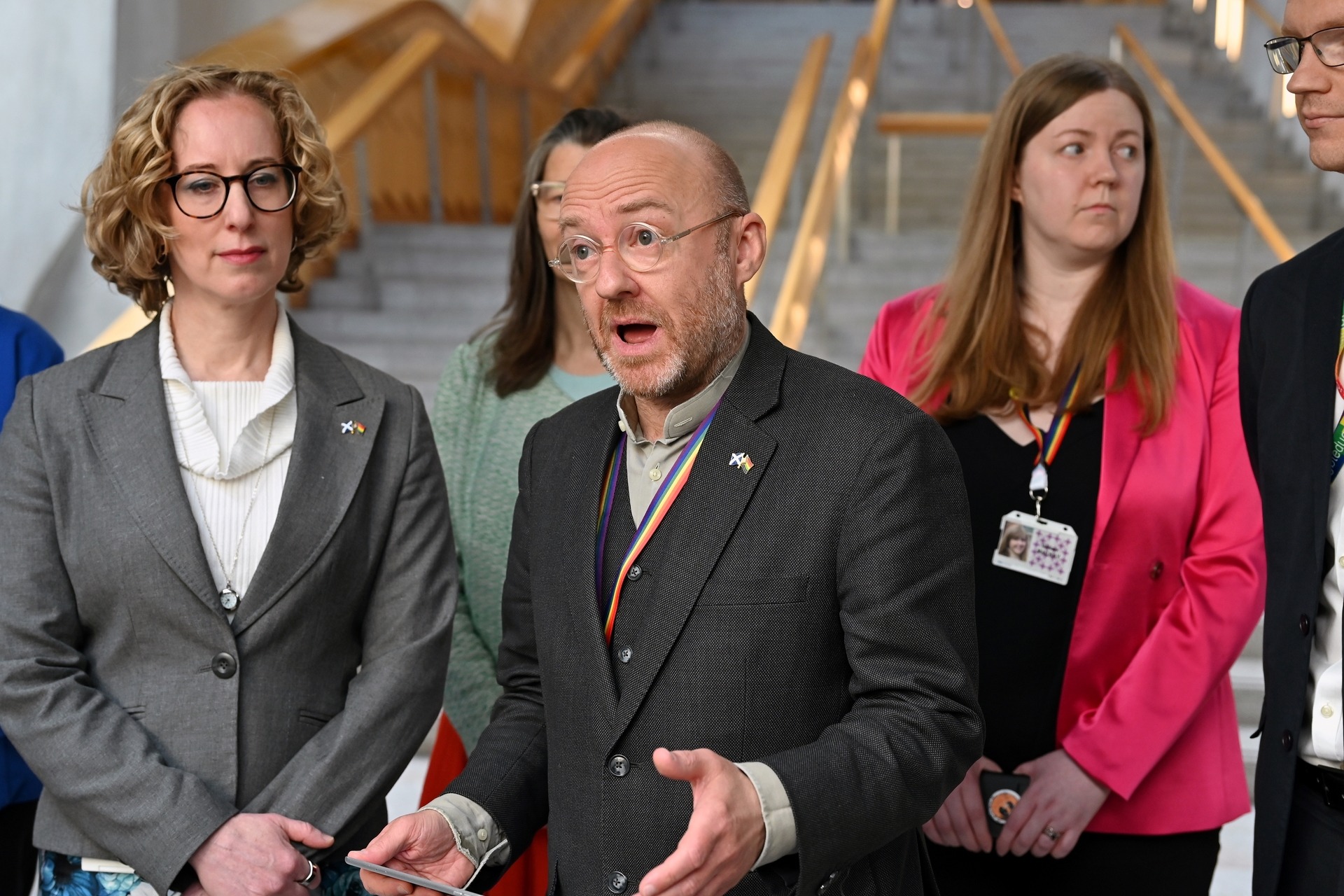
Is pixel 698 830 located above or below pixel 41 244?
below

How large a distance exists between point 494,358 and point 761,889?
4.80 feet

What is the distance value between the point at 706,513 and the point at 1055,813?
0.99 meters

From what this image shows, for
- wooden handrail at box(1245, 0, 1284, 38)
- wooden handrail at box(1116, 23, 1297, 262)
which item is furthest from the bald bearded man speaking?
wooden handrail at box(1245, 0, 1284, 38)

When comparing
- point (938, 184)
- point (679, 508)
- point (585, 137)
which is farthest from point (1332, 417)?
point (938, 184)

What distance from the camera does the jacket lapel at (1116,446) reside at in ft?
8.08

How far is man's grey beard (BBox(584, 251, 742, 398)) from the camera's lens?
5.95ft

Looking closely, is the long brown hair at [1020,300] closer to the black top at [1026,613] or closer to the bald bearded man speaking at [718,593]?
the black top at [1026,613]

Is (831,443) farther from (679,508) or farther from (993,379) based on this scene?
(993,379)

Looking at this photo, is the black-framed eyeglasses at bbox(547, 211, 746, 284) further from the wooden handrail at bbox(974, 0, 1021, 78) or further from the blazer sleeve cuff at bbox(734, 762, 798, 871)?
the wooden handrail at bbox(974, 0, 1021, 78)

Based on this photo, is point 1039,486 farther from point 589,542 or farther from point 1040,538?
point 589,542

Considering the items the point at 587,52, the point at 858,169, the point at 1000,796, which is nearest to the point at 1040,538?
the point at 1000,796

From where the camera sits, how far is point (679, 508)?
1.79 metres

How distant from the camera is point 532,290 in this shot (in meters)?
2.95

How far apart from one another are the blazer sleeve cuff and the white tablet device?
37 centimetres
